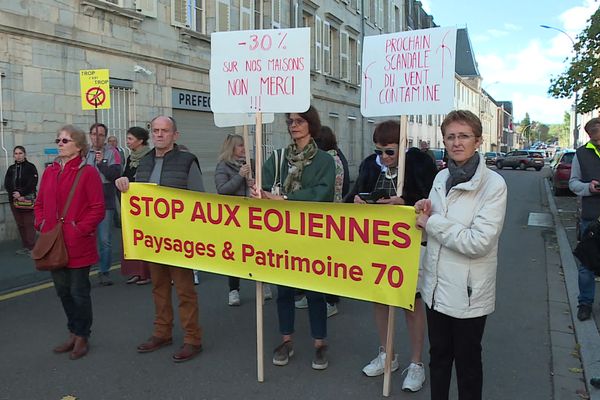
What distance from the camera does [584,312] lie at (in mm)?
5324

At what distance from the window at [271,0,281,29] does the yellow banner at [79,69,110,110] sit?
11.7 metres

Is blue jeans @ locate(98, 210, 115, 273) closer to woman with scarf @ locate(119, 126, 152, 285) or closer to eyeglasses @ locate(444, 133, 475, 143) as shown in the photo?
woman with scarf @ locate(119, 126, 152, 285)

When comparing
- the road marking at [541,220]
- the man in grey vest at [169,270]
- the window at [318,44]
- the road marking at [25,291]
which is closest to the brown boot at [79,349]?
the man in grey vest at [169,270]

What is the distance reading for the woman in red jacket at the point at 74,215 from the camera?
421cm

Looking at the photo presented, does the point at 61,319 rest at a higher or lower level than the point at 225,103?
lower

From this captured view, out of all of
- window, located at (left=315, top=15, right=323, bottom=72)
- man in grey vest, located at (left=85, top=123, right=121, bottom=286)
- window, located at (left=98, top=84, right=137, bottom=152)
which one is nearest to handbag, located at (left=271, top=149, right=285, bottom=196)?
man in grey vest, located at (left=85, top=123, right=121, bottom=286)

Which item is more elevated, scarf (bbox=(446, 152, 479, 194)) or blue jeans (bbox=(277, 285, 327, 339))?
scarf (bbox=(446, 152, 479, 194))

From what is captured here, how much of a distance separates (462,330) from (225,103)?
2268 mm

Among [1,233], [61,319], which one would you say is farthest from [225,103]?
[1,233]

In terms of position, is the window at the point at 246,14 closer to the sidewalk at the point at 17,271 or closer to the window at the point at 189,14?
the window at the point at 189,14

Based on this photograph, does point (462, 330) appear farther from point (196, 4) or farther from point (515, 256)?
point (196, 4)

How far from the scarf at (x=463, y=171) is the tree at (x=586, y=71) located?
46.1ft

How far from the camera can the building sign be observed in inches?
570

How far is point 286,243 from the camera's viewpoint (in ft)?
12.7
